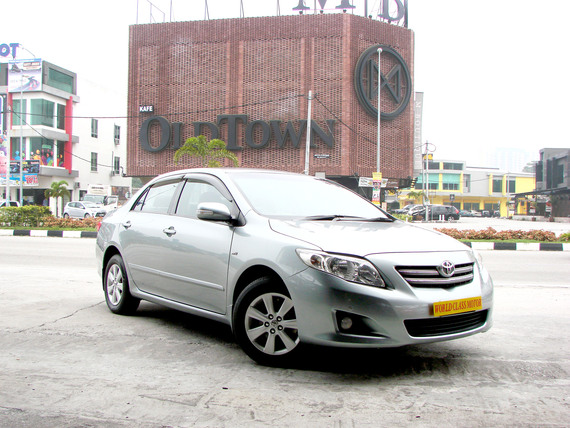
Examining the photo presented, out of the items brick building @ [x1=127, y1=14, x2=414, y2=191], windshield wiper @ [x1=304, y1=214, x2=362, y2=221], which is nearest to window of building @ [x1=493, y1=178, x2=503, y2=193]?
Result: brick building @ [x1=127, y1=14, x2=414, y2=191]

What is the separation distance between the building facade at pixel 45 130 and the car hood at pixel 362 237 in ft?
154

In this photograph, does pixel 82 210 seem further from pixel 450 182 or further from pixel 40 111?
pixel 450 182

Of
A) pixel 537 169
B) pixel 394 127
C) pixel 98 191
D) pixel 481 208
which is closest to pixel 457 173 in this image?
pixel 481 208

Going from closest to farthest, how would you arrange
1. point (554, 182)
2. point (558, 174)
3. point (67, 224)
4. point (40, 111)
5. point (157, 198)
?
point (157, 198) → point (67, 224) → point (40, 111) → point (558, 174) → point (554, 182)

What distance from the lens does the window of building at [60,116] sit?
52.2 meters

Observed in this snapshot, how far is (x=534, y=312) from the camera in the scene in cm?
615

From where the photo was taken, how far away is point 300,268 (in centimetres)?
362

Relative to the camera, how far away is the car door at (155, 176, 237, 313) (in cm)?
430

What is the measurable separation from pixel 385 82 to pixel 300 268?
37554mm

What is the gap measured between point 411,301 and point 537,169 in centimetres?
8150

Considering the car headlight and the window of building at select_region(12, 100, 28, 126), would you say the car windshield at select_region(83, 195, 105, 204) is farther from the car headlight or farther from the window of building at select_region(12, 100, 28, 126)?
the car headlight

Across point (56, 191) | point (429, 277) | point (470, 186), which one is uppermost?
point (470, 186)

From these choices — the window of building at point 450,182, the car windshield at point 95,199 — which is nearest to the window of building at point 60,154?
the car windshield at point 95,199

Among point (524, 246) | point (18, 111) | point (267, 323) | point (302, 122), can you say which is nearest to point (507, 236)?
point (524, 246)
